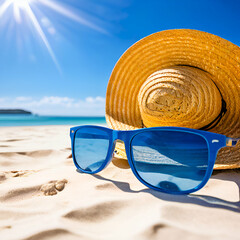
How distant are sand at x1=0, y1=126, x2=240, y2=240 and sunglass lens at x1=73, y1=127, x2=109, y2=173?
0.25 feet

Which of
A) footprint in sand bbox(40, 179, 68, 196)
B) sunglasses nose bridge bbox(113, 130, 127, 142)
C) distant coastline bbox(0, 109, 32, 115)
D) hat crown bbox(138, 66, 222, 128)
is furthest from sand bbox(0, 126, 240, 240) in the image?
distant coastline bbox(0, 109, 32, 115)

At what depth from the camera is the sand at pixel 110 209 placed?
42cm

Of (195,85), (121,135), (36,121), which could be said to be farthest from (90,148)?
(36,121)

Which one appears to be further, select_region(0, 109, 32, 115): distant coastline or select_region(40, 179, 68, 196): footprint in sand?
select_region(0, 109, 32, 115): distant coastline

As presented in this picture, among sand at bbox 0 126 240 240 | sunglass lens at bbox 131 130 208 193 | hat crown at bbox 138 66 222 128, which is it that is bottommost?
sand at bbox 0 126 240 240

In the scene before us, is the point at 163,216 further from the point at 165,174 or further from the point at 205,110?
the point at 205,110

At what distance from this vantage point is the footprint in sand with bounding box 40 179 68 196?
Result: 654 mm

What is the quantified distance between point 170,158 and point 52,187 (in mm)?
426

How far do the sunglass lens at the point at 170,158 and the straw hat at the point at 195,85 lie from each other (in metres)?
0.14

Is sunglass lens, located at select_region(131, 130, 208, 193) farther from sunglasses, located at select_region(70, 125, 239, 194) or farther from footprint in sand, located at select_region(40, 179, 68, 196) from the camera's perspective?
footprint in sand, located at select_region(40, 179, 68, 196)

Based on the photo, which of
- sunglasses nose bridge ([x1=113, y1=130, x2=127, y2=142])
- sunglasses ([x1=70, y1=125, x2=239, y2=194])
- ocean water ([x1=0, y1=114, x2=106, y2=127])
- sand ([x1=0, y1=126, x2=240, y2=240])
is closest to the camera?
sand ([x1=0, y1=126, x2=240, y2=240])

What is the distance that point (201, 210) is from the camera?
1.68ft

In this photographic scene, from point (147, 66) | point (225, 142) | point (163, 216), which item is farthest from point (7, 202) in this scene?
point (147, 66)

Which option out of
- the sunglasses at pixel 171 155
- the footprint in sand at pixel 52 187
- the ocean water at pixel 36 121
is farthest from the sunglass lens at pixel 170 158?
the ocean water at pixel 36 121
